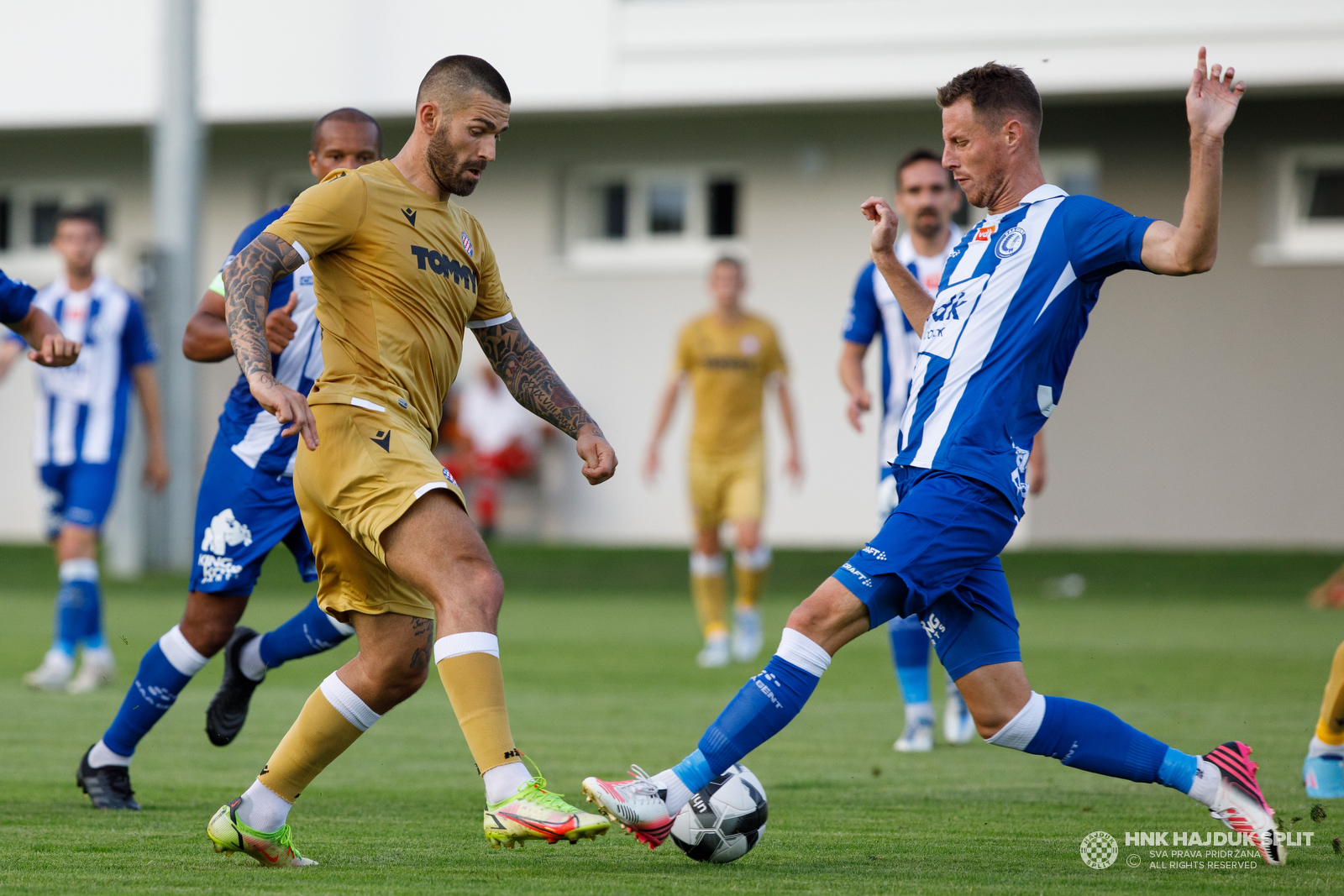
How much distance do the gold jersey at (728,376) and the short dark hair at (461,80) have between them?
713 centimetres

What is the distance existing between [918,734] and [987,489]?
3.08 m

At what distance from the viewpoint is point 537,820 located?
3725 millimetres

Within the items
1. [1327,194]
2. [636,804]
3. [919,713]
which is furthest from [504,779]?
[1327,194]

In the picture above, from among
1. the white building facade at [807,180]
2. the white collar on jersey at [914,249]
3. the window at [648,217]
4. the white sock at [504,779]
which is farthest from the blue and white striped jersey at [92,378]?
the window at [648,217]

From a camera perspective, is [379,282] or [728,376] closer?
[379,282]

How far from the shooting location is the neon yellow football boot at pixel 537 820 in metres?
3.70

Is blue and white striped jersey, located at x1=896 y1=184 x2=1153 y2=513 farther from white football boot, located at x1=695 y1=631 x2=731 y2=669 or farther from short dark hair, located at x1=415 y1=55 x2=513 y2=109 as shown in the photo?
white football boot, located at x1=695 y1=631 x2=731 y2=669

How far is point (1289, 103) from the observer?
17234mm

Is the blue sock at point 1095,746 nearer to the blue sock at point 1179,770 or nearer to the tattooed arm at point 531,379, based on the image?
the blue sock at point 1179,770

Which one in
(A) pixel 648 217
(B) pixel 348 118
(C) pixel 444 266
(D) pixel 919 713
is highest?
(A) pixel 648 217

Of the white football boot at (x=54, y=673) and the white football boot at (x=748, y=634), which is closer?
the white football boot at (x=54, y=673)

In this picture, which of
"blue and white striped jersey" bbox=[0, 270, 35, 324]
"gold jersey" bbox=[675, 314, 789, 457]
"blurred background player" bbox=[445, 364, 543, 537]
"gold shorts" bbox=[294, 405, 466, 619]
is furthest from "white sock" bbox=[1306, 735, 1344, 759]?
"blurred background player" bbox=[445, 364, 543, 537]

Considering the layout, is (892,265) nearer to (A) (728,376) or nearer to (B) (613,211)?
(A) (728,376)

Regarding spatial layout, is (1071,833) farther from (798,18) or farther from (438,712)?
(798,18)
